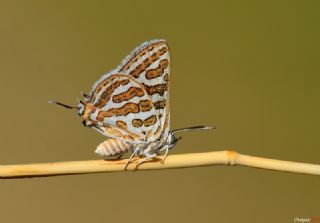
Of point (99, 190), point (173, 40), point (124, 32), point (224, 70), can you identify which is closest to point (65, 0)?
point (124, 32)

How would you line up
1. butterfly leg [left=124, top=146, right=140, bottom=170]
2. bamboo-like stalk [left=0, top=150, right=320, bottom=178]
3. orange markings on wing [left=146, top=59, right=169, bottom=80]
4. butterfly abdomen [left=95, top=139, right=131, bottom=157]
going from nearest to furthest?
bamboo-like stalk [left=0, top=150, right=320, bottom=178] → butterfly leg [left=124, top=146, right=140, bottom=170] → butterfly abdomen [left=95, top=139, right=131, bottom=157] → orange markings on wing [left=146, top=59, right=169, bottom=80]

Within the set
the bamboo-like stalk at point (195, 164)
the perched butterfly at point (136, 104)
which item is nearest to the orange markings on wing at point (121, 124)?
the perched butterfly at point (136, 104)

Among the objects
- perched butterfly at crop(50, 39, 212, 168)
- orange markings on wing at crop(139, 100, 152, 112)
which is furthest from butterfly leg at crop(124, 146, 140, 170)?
orange markings on wing at crop(139, 100, 152, 112)

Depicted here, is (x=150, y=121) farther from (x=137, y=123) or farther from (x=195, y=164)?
(x=195, y=164)

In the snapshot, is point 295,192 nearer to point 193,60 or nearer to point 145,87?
point 193,60

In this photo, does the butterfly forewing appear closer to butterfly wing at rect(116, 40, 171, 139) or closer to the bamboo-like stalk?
butterfly wing at rect(116, 40, 171, 139)

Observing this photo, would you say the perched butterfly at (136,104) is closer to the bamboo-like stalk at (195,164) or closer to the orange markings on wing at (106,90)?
the orange markings on wing at (106,90)

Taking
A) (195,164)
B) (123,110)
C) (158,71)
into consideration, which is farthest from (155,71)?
(195,164)
